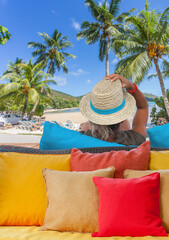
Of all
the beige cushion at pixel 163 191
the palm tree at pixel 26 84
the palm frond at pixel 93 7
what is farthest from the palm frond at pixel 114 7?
the beige cushion at pixel 163 191

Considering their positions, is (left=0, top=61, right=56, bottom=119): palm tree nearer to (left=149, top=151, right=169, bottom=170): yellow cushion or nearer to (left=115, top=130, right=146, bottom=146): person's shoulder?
(left=115, top=130, right=146, bottom=146): person's shoulder

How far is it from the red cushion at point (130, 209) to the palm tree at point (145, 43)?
9.24m

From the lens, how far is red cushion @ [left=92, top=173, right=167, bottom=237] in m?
0.85

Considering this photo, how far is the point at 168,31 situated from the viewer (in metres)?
9.49

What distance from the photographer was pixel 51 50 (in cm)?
1834

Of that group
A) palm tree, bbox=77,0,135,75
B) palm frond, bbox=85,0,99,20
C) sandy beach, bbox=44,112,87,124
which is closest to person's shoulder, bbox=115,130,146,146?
palm tree, bbox=77,0,135,75

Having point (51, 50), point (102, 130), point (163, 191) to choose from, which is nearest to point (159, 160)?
point (163, 191)

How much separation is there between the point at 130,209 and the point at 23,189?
61 cm

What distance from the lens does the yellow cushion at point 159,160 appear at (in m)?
1.10

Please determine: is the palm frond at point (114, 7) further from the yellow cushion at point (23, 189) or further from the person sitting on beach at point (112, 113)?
the yellow cushion at point (23, 189)

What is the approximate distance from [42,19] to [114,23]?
4218cm

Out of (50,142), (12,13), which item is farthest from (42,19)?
(50,142)

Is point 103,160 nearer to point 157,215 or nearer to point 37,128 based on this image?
point 157,215

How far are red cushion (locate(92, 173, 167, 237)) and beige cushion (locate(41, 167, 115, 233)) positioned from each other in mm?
57
